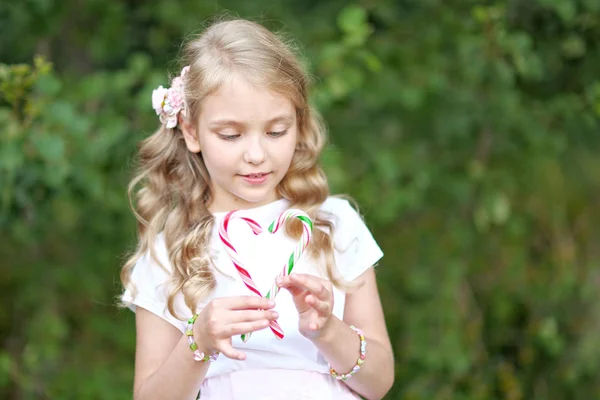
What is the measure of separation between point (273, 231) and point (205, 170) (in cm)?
31

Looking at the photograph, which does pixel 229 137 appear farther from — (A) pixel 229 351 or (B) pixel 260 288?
(A) pixel 229 351

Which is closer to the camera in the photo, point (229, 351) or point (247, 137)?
point (229, 351)

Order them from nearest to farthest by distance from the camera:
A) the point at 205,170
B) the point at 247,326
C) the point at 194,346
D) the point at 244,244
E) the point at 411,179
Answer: the point at 247,326, the point at 194,346, the point at 244,244, the point at 205,170, the point at 411,179

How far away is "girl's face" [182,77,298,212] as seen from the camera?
209 cm

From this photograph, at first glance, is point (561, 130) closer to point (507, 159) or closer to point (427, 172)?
point (507, 159)

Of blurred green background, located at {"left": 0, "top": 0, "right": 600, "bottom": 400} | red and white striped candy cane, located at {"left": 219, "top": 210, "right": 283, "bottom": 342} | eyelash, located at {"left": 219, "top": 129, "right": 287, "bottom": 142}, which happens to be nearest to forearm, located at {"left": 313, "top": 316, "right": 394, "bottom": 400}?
red and white striped candy cane, located at {"left": 219, "top": 210, "right": 283, "bottom": 342}

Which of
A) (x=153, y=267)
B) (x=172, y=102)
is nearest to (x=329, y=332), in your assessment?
(x=153, y=267)

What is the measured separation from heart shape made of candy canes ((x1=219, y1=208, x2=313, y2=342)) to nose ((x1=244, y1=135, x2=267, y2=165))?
15cm

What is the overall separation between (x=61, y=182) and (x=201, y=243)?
1061mm

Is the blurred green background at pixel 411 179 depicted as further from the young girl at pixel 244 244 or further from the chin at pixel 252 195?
the chin at pixel 252 195

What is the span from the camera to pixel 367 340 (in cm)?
230

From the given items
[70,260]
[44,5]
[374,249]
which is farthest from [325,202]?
[70,260]

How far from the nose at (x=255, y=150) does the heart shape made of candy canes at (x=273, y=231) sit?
15cm

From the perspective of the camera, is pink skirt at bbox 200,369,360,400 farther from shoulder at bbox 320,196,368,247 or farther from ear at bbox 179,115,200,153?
ear at bbox 179,115,200,153
